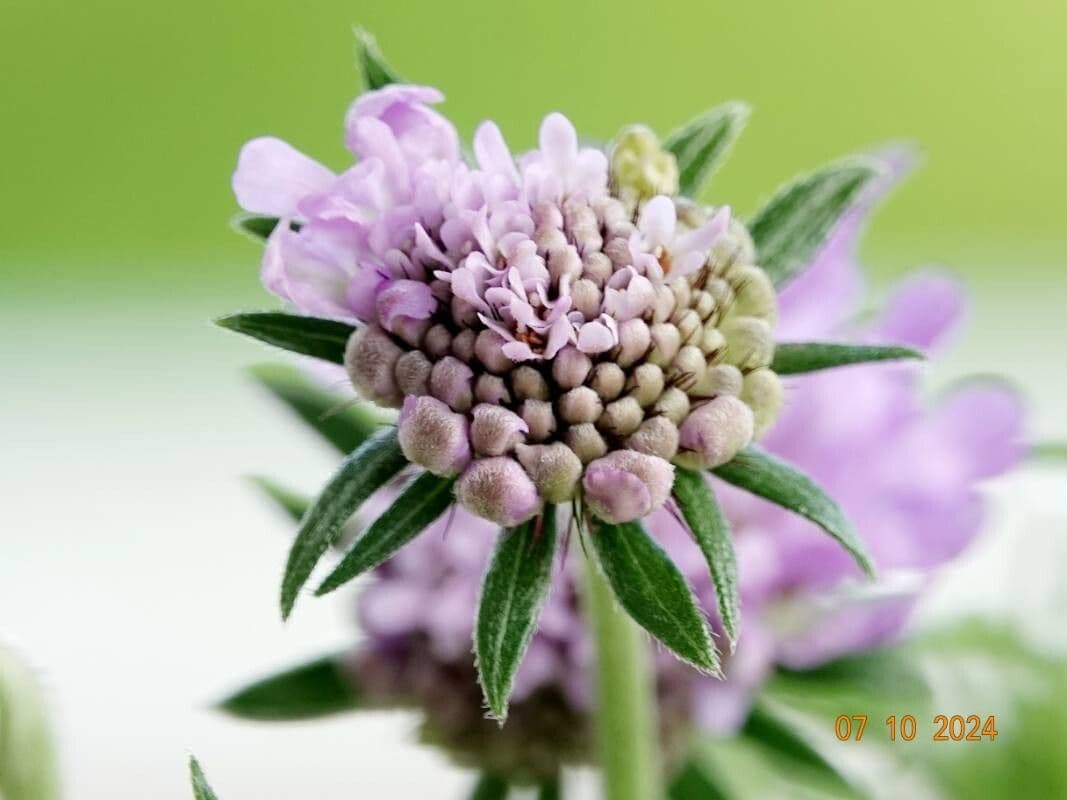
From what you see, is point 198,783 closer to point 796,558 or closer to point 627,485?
point 627,485

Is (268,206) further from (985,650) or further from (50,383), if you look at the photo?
(50,383)

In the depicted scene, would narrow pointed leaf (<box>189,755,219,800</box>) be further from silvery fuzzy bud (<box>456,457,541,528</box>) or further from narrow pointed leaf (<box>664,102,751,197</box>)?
narrow pointed leaf (<box>664,102,751,197</box>)

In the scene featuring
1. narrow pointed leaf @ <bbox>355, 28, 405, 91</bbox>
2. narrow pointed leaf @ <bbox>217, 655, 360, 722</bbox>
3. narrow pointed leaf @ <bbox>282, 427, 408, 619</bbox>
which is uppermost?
narrow pointed leaf @ <bbox>355, 28, 405, 91</bbox>

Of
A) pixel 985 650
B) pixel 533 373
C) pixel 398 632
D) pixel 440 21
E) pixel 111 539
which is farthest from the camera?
pixel 440 21

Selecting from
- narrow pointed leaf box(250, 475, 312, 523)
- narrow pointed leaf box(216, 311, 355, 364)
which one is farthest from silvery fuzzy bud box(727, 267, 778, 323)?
narrow pointed leaf box(250, 475, 312, 523)

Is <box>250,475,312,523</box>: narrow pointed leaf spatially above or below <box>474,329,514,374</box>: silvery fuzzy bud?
below

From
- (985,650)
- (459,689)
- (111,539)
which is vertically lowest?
(111,539)

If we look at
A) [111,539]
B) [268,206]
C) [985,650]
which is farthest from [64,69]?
[268,206]
